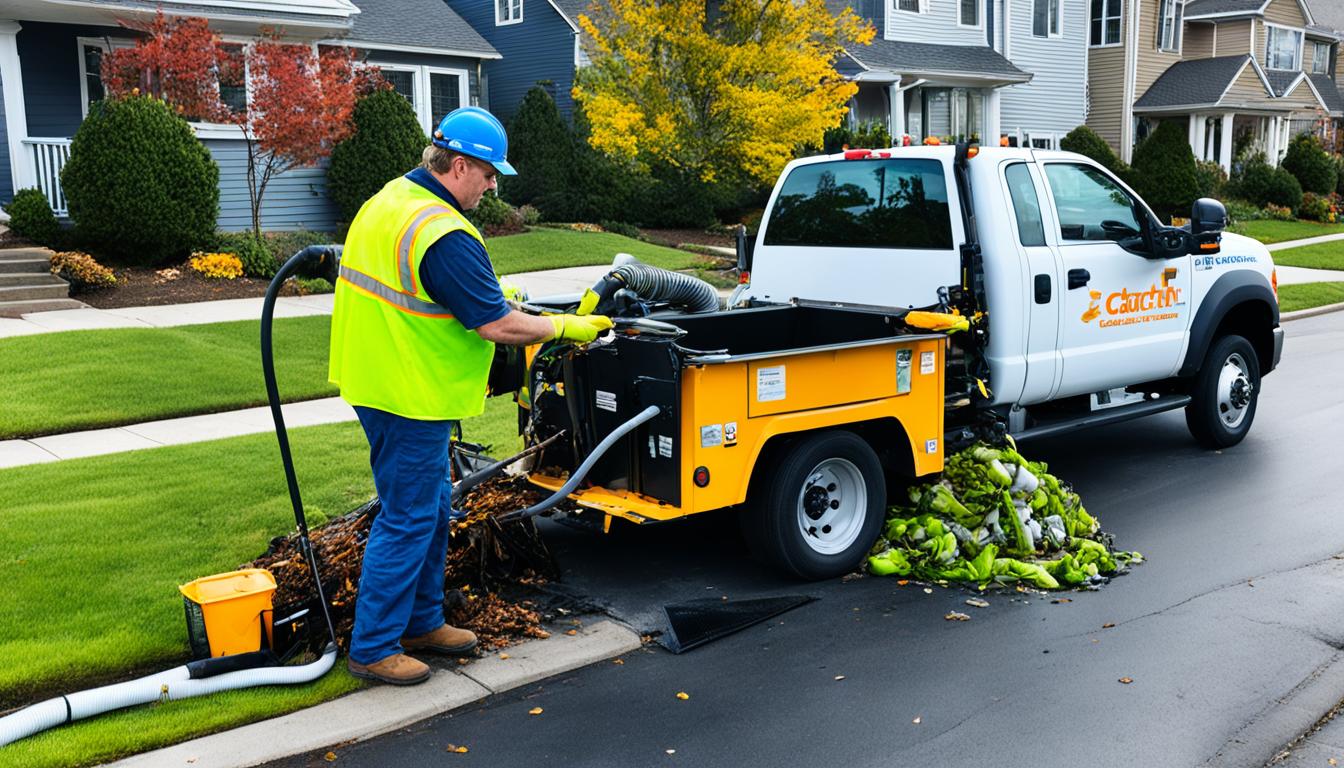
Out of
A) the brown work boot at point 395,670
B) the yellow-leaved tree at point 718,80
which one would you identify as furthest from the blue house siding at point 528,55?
the brown work boot at point 395,670

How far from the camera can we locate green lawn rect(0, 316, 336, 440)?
9.95 meters

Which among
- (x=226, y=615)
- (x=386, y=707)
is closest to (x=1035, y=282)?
(x=386, y=707)

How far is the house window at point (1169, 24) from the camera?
129 ft

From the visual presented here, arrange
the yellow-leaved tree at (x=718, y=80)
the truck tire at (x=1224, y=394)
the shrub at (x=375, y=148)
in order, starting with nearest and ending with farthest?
the truck tire at (x=1224, y=394) < the yellow-leaved tree at (x=718, y=80) < the shrub at (x=375, y=148)

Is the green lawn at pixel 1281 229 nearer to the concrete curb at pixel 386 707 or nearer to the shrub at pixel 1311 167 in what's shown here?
the shrub at pixel 1311 167

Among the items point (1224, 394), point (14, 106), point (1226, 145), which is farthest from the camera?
point (1226, 145)

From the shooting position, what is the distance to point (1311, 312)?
56.6ft

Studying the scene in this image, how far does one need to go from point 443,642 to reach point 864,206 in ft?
13.0

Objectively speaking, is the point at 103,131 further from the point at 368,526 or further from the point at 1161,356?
the point at 1161,356

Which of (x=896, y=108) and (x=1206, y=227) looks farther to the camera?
(x=896, y=108)

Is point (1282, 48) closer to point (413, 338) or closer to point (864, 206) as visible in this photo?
point (864, 206)

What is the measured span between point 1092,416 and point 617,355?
3652 millimetres

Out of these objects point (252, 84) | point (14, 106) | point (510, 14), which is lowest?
point (14, 106)

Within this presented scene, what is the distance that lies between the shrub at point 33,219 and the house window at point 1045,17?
91.5 feet
